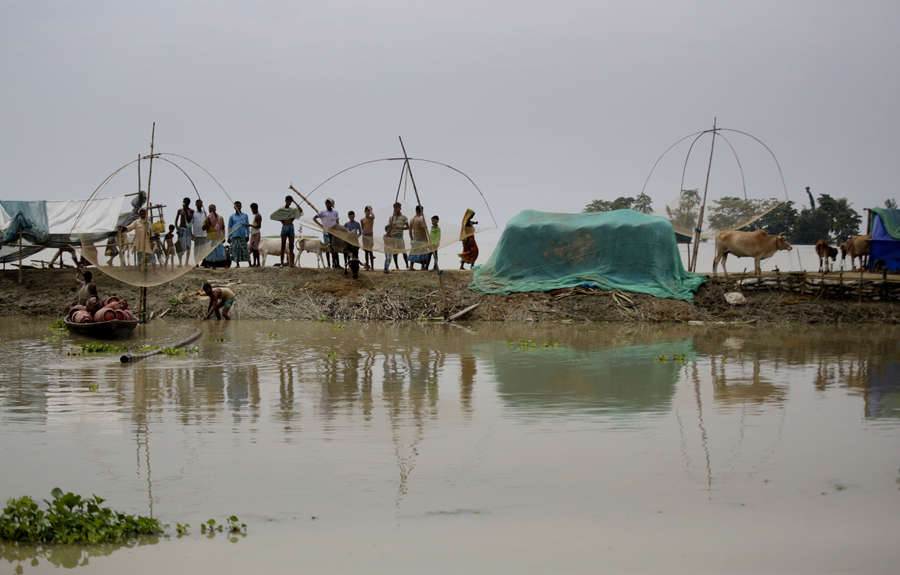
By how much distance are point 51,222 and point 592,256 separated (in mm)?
12263

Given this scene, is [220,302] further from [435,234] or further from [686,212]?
[686,212]

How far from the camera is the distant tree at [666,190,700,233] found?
19234mm

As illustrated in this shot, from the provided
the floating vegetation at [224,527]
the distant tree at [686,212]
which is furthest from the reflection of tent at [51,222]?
the floating vegetation at [224,527]

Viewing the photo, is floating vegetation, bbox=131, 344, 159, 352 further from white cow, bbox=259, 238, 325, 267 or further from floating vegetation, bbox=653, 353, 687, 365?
white cow, bbox=259, 238, 325, 267

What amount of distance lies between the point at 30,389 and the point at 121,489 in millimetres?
3847

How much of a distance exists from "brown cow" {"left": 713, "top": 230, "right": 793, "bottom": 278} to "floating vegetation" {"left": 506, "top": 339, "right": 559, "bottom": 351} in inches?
289

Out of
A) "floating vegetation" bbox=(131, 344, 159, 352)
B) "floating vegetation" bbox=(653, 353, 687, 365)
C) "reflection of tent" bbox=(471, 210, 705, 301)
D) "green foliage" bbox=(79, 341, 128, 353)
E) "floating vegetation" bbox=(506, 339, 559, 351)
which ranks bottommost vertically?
"floating vegetation" bbox=(653, 353, 687, 365)

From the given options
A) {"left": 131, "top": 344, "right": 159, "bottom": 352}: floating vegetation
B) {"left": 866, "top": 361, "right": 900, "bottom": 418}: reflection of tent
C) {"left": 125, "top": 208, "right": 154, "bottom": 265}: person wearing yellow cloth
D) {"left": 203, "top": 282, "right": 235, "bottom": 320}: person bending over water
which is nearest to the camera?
{"left": 866, "top": 361, "right": 900, "bottom": 418}: reflection of tent

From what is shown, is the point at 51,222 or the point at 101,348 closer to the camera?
the point at 101,348

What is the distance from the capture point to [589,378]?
8984mm

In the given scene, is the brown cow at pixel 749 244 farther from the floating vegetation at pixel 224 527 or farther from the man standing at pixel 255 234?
the floating vegetation at pixel 224 527

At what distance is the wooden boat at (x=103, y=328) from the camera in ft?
40.2

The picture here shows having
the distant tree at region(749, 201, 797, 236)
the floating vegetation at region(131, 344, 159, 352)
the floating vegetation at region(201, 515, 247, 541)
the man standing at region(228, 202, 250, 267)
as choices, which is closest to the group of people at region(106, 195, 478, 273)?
the man standing at region(228, 202, 250, 267)

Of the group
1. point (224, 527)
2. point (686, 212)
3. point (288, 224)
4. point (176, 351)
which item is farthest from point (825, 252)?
point (224, 527)
